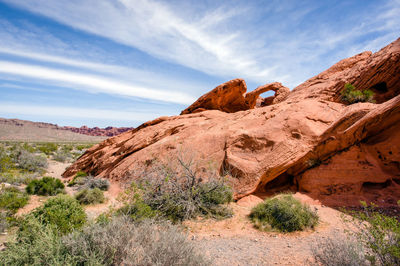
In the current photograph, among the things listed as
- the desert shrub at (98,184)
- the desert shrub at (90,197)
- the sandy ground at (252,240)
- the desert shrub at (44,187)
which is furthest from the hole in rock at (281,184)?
the desert shrub at (44,187)

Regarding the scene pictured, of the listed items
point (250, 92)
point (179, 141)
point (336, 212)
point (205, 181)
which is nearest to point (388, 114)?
point (336, 212)

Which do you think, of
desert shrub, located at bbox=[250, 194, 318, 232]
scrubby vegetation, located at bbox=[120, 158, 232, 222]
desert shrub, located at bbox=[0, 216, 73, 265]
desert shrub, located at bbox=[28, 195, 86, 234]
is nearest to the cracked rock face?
scrubby vegetation, located at bbox=[120, 158, 232, 222]

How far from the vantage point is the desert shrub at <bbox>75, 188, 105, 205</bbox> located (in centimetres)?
858

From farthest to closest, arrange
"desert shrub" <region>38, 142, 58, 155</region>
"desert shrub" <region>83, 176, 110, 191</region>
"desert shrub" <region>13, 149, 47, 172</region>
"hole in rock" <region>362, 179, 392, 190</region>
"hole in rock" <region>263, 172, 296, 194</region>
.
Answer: "desert shrub" <region>38, 142, 58, 155</region>, "desert shrub" <region>13, 149, 47, 172</region>, "desert shrub" <region>83, 176, 110, 191</region>, "hole in rock" <region>263, 172, 296, 194</region>, "hole in rock" <region>362, 179, 392, 190</region>

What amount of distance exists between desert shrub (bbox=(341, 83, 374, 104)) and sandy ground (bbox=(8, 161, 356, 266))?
200 inches

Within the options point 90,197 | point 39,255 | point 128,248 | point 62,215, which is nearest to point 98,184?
point 90,197

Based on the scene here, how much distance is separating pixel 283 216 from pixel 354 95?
22.0 ft

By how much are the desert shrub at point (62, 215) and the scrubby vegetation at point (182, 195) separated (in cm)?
129

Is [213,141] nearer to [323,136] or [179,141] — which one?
[179,141]

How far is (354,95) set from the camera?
9219 mm

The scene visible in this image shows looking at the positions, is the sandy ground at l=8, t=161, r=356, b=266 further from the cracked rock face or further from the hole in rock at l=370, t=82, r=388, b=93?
the hole in rock at l=370, t=82, r=388, b=93

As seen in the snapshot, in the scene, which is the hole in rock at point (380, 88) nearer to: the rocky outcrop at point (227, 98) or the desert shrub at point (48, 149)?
the rocky outcrop at point (227, 98)

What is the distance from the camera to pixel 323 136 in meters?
8.05

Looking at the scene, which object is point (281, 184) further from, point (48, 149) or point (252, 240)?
point (48, 149)
